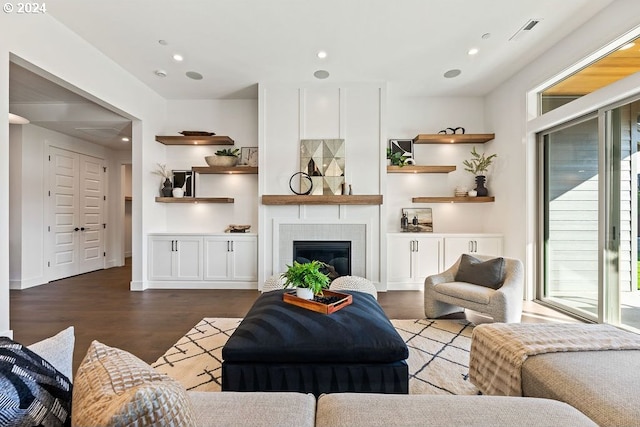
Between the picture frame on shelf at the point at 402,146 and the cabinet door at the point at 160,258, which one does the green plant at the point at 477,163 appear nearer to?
the picture frame on shelf at the point at 402,146

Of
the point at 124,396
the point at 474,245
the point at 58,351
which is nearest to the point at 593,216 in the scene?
the point at 474,245

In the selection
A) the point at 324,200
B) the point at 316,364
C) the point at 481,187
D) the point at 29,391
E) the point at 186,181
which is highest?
the point at 186,181

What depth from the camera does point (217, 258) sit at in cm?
479

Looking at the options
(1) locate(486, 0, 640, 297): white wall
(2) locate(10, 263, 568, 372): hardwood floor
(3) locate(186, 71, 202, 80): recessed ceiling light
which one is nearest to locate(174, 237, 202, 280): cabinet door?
(2) locate(10, 263, 568, 372): hardwood floor

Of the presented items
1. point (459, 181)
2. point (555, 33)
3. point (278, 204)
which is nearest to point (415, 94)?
point (459, 181)

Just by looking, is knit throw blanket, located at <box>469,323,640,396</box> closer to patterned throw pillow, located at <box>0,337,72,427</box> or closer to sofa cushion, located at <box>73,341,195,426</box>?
sofa cushion, located at <box>73,341,195,426</box>

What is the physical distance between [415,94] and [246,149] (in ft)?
9.79

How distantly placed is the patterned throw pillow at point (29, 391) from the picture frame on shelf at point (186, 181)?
4.68m

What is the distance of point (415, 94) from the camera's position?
16.8 ft

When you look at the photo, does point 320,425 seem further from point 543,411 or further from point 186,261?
point 186,261

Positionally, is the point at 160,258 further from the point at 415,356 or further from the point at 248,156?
the point at 415,356

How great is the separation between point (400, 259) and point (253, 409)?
13.2 feet

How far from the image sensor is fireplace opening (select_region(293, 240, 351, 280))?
4707 millimetres

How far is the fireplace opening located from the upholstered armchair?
1.50 metres
